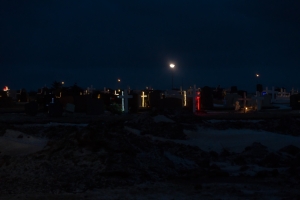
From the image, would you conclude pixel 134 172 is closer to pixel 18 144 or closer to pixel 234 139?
pixel 18 144

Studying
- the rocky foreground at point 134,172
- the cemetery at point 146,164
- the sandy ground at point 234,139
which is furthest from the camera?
the sandy ground at point 234,139

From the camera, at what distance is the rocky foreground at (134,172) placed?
40.9 ft

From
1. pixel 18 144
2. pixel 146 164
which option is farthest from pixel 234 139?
pixel 146 164

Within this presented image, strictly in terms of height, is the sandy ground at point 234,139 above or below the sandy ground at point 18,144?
below

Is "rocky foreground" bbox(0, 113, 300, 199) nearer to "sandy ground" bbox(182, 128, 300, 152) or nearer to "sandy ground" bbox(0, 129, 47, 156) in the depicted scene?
"sandy ground" bbox(0, 129, 47, 156)

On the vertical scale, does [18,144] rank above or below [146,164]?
above

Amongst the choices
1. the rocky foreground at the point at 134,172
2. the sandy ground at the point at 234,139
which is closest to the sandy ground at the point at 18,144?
the rocky foreground at the point at 134,172

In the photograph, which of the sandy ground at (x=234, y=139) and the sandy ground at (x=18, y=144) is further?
the sandy ground at (x=234, y=139)

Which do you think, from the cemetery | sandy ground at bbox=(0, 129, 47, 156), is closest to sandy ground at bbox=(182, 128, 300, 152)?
the cemetery

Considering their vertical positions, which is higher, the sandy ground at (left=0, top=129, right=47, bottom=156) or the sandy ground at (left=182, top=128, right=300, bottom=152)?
the sandy ground at (left=0, top=129, right=47, bottom=156)

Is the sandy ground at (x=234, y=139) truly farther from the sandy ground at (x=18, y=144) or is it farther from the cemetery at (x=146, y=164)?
the sandy ground at (x=18, y=144)

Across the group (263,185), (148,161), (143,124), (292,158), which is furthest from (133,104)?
(263,185)

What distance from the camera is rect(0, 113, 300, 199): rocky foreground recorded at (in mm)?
12453

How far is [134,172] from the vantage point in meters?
14.3
